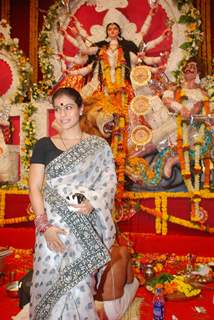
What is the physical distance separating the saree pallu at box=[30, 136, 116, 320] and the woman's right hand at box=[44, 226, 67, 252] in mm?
48

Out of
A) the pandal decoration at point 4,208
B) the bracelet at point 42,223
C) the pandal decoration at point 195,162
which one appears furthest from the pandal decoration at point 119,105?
the bracelet at point 42,223

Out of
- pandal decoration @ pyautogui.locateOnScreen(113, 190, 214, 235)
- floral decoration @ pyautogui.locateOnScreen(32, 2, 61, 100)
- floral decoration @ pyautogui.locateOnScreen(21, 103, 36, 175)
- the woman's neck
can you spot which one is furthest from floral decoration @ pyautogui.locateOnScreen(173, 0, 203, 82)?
the woman's neck

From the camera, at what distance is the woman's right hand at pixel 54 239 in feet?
6.24

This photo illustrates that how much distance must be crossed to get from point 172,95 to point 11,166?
112 inches

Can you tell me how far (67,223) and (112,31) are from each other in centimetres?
423

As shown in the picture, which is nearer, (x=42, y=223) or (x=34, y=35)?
(x=42, y=223)

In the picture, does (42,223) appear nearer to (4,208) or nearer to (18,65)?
(4,208)

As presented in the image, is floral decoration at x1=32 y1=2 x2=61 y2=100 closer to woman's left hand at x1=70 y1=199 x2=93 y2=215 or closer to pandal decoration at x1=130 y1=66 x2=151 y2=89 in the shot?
pandal decoration at x1=130 y1=66 x2=151 y2=89

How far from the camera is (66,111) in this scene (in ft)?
6.72

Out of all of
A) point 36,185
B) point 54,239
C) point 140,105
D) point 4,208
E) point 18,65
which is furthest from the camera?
point 18,65

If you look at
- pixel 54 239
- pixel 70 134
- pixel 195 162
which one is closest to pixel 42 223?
pixel 54 239

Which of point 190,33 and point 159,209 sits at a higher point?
point 190,33

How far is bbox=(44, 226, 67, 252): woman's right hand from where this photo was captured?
1.90 m

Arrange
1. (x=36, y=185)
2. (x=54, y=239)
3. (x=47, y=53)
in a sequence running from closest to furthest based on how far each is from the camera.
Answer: (x=54, y=239) → (x=36, y=185) → (x=47, y=53)
